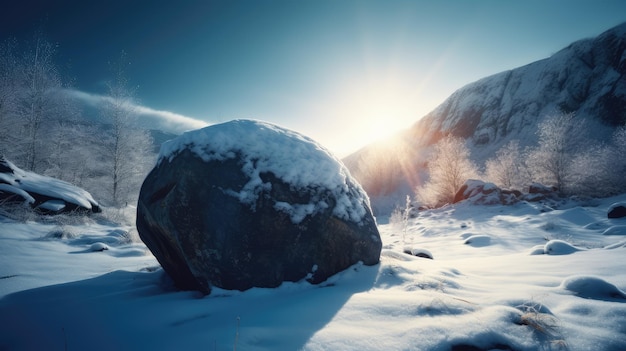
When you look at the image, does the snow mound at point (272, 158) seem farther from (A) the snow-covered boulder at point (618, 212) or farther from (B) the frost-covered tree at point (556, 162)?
(B) the frost-covered tree at point (556, 162)

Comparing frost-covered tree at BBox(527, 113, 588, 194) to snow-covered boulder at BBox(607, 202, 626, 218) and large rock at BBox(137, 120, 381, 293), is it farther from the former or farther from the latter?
large rock at BBox(137, 120, 381, 293)

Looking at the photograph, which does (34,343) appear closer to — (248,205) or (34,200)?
(248,205)

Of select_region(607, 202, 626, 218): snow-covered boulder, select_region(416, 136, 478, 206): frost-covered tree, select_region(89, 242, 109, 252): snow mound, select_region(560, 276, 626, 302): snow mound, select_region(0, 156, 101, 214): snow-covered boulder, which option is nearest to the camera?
select_region(560, 276, 626, 302): snow mound

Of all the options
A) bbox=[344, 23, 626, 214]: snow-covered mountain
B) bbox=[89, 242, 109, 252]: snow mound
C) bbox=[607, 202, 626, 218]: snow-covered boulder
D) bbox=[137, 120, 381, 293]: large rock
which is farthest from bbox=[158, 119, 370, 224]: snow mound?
bbox=[344, 23, 626, 214]: snow-covered mountain

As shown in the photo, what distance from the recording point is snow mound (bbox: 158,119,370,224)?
298cm

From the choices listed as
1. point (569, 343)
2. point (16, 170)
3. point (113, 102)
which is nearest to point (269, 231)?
point (569, 343)

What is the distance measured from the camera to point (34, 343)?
6.09 feet

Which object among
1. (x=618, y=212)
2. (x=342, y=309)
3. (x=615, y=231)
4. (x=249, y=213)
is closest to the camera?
(x=342, y=309)

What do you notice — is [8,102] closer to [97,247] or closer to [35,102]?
[35,102]

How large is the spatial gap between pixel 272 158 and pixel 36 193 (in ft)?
32.4

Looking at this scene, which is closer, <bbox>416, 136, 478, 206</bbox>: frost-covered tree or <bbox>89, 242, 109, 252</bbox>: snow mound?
<bbox>89, 242, 109, 252</bbox>: snow mound

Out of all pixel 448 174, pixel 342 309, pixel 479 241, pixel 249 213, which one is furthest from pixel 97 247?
pixel 448 174

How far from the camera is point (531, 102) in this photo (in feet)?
142

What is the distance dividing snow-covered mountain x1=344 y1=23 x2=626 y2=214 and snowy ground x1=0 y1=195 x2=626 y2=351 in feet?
123
